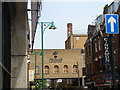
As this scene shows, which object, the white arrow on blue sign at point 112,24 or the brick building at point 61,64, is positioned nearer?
the white arrow on blue sign at point 112,24

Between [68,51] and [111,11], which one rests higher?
[111,11]

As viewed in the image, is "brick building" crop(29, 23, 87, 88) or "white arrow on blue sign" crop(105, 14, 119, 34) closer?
"white arrow on blue sign" crop(105, 14, 119, 34)

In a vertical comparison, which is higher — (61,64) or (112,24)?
(112,24)

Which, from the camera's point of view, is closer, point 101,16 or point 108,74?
point 108,74

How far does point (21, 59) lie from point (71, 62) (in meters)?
48.0

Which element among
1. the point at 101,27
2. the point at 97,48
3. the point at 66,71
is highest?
the point at 101,27

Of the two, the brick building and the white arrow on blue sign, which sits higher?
the white arrow on blue sign

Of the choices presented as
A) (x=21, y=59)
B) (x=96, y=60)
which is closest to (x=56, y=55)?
(x=96, y=60)

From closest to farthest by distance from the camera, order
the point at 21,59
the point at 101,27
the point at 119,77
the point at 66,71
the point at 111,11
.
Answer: the point at 21,59
the point at 119,77
the point at 111,11
the point at 101,27
the point at 66,71

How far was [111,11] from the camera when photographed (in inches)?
1542

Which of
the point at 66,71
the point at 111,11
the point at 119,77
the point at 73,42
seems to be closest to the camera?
the point at 119,77

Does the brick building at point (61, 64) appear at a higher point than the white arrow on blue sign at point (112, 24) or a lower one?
lower

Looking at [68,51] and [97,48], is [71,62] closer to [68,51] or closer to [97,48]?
[68,51]

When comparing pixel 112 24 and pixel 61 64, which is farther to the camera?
pixel 61 64
